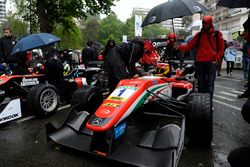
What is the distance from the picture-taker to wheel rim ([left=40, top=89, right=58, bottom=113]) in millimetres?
5301

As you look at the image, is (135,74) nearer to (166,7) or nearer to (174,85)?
(174,85)

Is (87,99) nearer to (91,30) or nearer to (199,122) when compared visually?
(199,122)

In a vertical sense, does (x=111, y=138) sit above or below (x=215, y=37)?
below

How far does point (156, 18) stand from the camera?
20.5 ft

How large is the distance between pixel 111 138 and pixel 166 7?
13.4 feet

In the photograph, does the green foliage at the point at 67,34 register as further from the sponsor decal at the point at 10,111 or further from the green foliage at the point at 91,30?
the green foliage at the point at 91,30

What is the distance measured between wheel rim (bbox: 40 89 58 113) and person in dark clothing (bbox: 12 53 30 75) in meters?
0.79

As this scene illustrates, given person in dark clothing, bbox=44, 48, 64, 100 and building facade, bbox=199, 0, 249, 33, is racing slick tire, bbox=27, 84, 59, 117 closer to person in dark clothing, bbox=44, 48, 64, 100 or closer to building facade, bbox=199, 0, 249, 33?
person in dark clothing, bbox=44, 48, 64, 100

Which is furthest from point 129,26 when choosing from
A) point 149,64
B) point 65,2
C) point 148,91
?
point 148,91

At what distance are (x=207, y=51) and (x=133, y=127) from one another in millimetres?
2492

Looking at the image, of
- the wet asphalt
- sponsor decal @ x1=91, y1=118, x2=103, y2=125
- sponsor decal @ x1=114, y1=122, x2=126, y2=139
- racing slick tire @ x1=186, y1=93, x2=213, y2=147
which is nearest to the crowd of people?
the wet asphalt

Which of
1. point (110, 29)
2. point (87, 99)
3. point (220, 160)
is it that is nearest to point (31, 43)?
point (87, 99)

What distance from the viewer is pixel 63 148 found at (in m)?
3.59

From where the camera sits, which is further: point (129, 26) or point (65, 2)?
point (129, 26)
